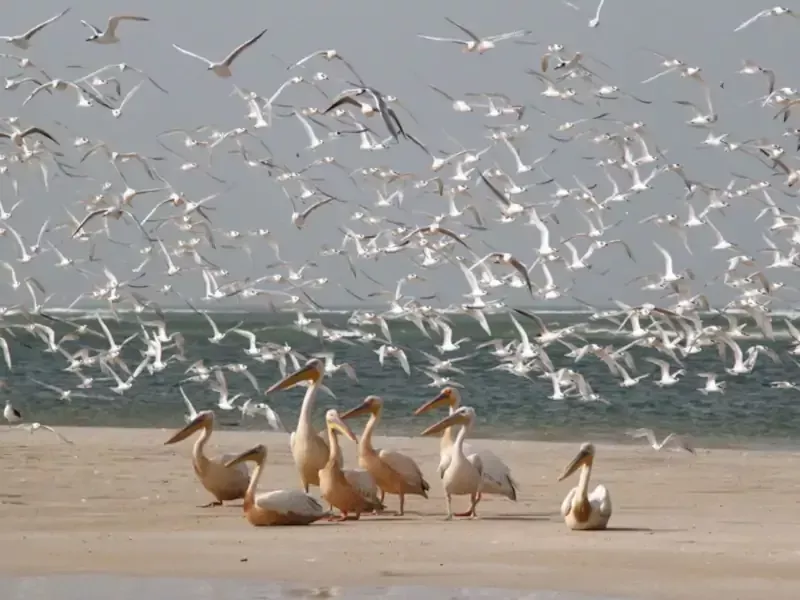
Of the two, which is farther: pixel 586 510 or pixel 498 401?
pixel 498 401

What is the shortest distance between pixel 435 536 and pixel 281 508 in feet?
4.38

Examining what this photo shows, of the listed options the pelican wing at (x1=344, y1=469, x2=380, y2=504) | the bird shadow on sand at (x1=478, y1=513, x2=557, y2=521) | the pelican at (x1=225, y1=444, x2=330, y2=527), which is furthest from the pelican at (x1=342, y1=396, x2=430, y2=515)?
the pelican at (x1=225, y1=444, x2=330, y2=527)

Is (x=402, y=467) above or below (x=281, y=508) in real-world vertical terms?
above

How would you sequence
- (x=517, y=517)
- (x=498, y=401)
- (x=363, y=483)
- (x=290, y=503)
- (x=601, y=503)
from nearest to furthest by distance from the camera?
(x=601, y=503) < (x=290, y=503) < (x=363, y=483) < (x=517, y=517) < (x=498, y=401)

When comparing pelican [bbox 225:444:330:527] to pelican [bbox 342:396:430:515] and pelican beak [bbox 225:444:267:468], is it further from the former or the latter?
pelican [bbox 342:396:430:515]

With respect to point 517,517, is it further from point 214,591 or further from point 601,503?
point 214,591

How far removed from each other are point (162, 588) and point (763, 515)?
21.5 ft

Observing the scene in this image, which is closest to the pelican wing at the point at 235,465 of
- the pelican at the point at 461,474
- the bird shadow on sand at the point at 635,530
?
the pelican at the point at 461,474

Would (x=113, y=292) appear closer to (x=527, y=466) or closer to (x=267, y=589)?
(x=527, y=466)

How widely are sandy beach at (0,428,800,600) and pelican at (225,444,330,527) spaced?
0.39 feet

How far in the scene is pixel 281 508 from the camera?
14656mm

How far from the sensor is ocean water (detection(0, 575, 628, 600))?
36.2 ft

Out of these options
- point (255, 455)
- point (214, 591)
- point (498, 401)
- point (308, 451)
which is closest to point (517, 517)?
point (308, 451)

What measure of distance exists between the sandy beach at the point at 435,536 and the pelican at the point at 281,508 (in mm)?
119
